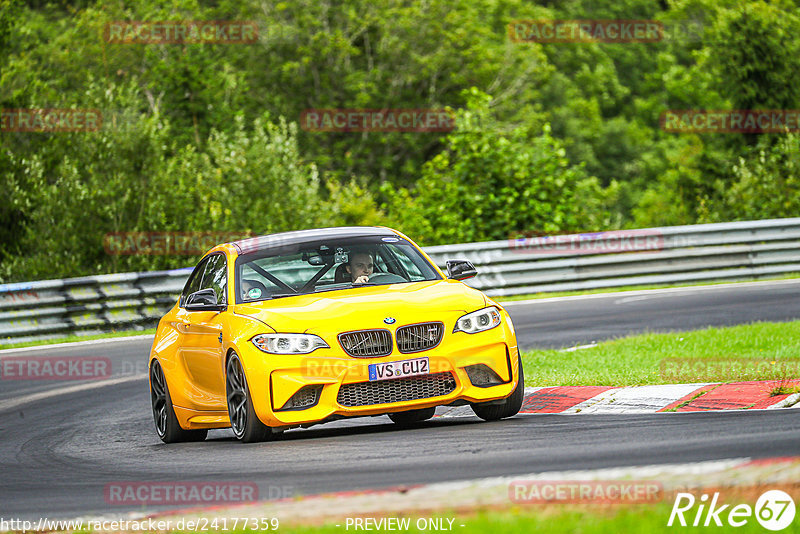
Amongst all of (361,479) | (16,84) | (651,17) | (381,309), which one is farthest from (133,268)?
(651,17)

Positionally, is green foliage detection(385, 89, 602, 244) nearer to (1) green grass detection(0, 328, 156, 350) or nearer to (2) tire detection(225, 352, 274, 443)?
(1) green grass detection(0, 328, 156, 350)

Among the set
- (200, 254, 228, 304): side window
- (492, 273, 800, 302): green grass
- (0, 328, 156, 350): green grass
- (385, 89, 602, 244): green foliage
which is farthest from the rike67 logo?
(385, 89, 602, 244): green foliage

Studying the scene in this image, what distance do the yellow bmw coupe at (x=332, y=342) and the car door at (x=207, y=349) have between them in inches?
0.4

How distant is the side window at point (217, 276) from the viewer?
9.69 meters

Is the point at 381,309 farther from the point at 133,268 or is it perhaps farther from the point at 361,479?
the point at 133,268

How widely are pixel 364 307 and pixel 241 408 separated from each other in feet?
3.76

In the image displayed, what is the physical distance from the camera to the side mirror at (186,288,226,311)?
927cm

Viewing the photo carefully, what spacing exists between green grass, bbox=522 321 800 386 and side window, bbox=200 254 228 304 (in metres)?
3.00

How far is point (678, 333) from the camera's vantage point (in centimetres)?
1446

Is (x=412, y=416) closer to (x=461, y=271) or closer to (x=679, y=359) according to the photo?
(x=461, y=271)

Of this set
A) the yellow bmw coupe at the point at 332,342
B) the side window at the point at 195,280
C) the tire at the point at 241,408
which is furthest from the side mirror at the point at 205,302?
the side window at the point at 195,280

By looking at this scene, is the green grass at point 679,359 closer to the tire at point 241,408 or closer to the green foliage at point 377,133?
the tire at point 241,408

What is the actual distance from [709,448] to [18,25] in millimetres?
25851

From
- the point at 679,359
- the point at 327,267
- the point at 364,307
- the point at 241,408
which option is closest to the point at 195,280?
the point at 327,267
